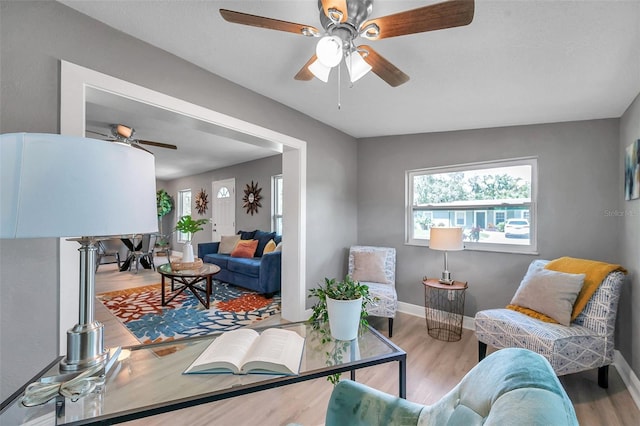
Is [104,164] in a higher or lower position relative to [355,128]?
lower

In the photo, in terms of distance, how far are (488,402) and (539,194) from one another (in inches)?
112

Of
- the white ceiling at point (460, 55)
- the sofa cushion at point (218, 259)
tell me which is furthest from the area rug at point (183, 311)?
the white ceiling at point (460, 55)

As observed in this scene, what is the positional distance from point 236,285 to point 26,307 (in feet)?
10.8

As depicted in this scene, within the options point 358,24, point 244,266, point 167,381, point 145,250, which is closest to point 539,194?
point 358,24

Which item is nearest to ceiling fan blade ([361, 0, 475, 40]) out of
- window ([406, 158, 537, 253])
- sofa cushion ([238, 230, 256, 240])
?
window ([406, 158, 537, 253])

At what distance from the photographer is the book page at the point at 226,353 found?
0.96 m

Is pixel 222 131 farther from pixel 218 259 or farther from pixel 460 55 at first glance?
pixel 218 259

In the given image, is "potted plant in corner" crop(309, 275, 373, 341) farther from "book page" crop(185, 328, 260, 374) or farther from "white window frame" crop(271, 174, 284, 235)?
"white window frame" crop(271, 174, 284, 235)

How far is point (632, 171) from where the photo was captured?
2020 mm

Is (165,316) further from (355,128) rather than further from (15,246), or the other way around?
(355,128)

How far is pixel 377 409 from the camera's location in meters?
0.94

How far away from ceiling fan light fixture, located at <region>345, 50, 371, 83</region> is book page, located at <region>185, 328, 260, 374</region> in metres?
1.52

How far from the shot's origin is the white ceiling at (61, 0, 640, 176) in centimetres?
143

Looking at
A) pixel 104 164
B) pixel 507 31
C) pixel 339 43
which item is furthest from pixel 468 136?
pixel 104 164
